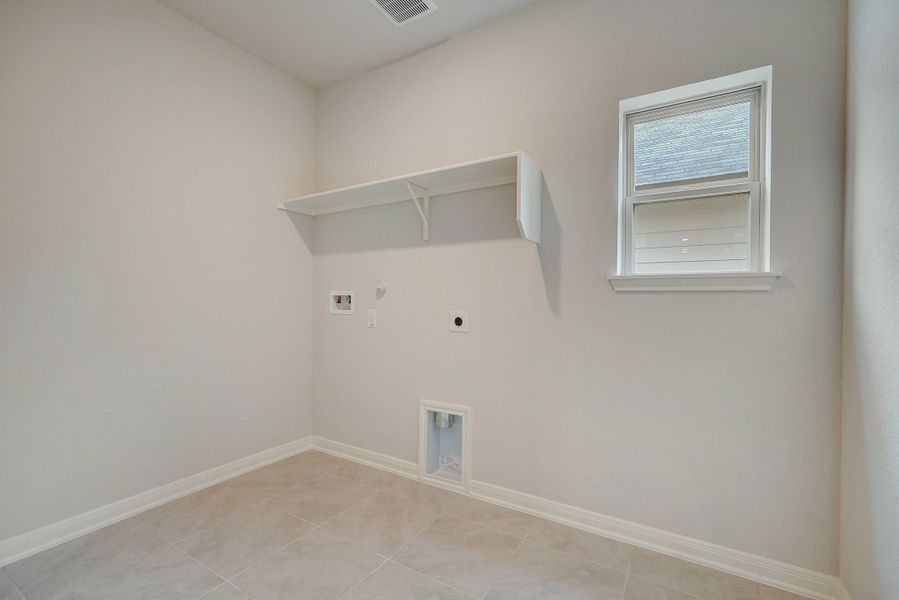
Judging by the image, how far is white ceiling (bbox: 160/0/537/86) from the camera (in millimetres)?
2213

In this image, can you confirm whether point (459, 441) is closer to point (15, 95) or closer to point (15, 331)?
point (15, 331)

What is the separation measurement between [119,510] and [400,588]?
1.57m

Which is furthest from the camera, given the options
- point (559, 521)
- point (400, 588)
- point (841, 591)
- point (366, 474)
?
point (366, 474)

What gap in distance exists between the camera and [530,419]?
7.07ft

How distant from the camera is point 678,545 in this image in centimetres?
178

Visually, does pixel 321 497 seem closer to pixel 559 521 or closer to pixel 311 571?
pixel 311 571

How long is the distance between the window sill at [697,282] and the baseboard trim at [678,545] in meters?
1.10

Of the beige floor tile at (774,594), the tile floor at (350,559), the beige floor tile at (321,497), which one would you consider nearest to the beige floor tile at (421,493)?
the tile floor at (350,559)

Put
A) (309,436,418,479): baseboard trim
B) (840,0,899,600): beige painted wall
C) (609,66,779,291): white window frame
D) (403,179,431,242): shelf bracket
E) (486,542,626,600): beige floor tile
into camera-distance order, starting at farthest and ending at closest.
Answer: (309,436,418,479): baseboard trim, (403,179,431,242): shelf bracket, (609,66,779,291): white window frame, (486,542,626,600): beige floor tile, (840,0,899,600): beige painted wall

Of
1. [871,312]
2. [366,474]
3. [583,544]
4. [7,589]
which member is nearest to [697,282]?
[871,312]

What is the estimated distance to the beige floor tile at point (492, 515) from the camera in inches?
79.0

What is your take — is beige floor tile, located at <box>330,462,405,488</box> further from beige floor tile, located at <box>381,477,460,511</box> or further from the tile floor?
the tile floor

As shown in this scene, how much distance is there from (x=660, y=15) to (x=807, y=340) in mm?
1554

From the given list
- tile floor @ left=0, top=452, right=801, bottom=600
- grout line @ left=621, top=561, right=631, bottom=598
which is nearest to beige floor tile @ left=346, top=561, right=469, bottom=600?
tile floor @ left=0, top=452, right=801, bottom=600
